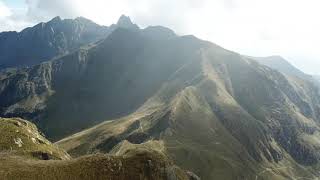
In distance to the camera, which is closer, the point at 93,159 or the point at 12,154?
the point at 93,159

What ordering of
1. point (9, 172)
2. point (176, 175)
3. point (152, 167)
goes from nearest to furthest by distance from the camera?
point (9, 172)
point (152, 167)
point (176, 175)

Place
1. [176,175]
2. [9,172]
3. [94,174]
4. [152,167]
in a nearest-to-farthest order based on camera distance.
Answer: [9,172], [94,174], [152,167], [176,175]

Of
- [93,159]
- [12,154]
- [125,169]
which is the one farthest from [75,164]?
[12,154]

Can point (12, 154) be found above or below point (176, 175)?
above

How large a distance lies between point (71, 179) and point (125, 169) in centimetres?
2029

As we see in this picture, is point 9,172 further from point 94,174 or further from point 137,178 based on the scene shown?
point 137,178

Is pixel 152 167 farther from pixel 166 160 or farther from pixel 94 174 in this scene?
pixel 94 174

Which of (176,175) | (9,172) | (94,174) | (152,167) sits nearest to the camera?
(9,172)

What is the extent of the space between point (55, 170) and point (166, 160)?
4327cm

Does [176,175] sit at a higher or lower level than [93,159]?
lower

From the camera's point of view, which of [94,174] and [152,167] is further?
[152,167]

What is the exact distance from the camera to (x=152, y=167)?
185625 mm

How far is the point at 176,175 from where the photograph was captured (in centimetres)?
19900

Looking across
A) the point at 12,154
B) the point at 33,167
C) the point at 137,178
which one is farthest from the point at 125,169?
the point at 12,154
